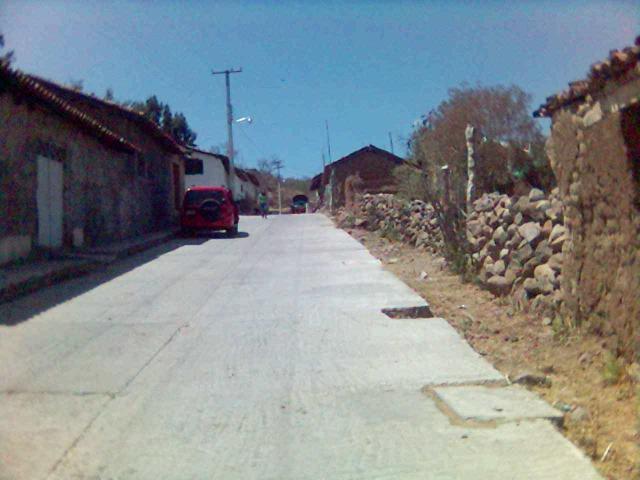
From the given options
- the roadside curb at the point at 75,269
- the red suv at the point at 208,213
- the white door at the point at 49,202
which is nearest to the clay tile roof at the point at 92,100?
the red suv at the point at 208,213

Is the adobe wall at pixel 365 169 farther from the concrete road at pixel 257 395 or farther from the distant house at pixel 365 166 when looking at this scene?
the concrete road at pixel 257 395

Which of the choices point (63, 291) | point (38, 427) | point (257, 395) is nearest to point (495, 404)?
point (257, 395)

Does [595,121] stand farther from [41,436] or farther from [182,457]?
[41,436]

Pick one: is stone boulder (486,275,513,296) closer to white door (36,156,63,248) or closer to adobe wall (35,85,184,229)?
white door (36,156,63,248)

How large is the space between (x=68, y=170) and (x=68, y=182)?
0.86 feet

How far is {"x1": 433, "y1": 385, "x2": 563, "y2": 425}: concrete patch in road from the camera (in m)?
5.41

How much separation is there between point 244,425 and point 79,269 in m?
9.26

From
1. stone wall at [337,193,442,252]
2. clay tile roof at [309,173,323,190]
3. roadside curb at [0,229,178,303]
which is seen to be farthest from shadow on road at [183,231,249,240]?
clay tile roof at [309,173,323,190]

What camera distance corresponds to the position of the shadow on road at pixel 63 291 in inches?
384

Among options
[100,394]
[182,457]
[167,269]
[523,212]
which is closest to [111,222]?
[167,269]

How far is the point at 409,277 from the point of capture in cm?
1302

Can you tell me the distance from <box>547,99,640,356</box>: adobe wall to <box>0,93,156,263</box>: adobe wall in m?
9.22

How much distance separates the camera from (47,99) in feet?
44.8

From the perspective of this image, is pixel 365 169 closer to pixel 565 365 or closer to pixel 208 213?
pixel 208 213
